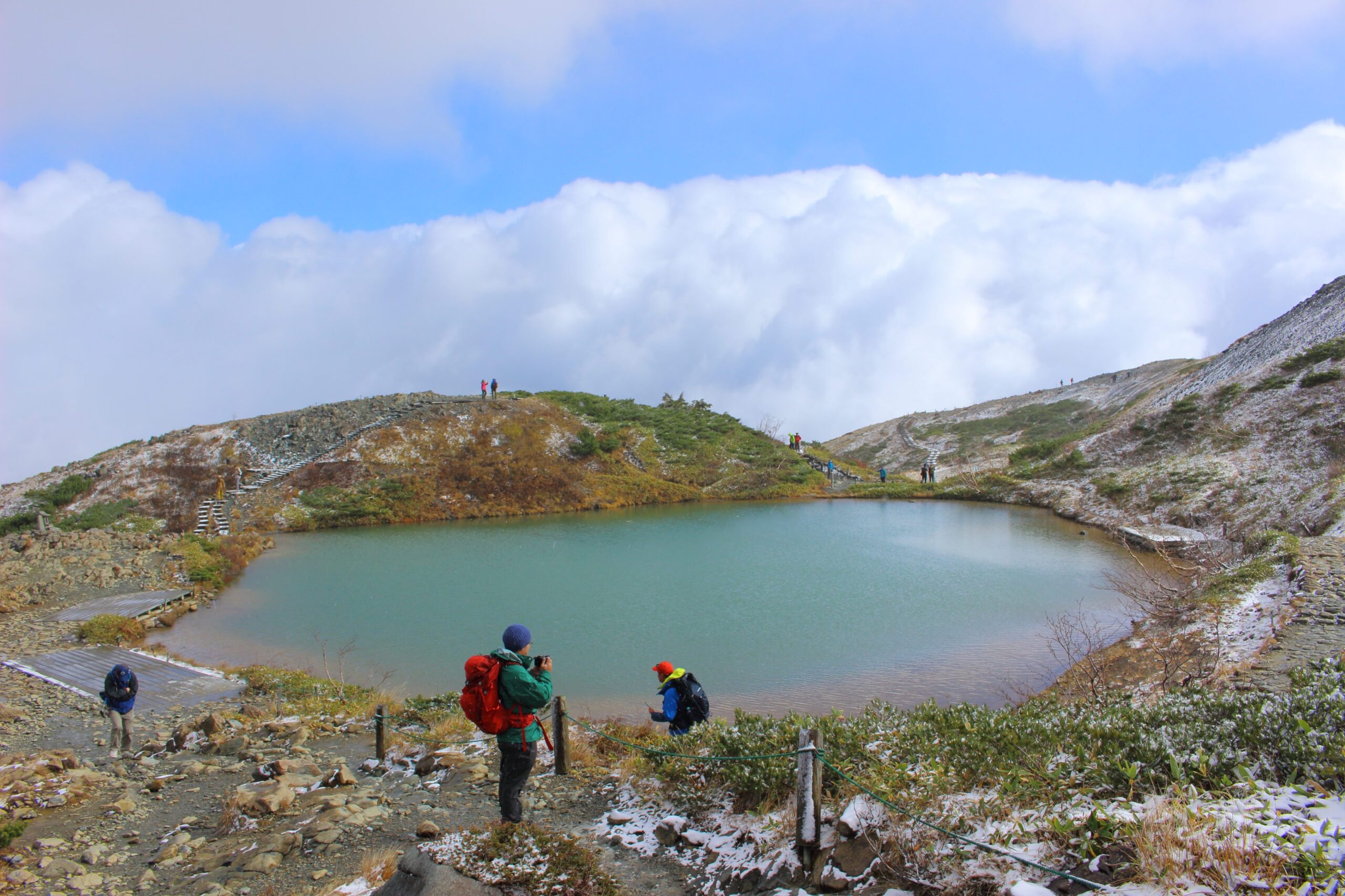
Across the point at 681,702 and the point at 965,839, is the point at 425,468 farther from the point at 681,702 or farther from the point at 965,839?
the point at 965,839

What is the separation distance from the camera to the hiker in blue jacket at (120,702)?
1083cm

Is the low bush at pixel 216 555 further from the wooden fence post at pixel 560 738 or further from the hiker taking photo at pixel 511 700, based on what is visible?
the hiker taking photo at pixel 511 700

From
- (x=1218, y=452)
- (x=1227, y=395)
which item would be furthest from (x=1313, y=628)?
(x=1227, y=395)

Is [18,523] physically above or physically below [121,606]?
above

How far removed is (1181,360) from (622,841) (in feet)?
265

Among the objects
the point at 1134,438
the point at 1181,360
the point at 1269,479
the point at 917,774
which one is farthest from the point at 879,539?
the point at 1181,360

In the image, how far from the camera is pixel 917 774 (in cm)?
611

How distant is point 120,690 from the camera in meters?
10.8

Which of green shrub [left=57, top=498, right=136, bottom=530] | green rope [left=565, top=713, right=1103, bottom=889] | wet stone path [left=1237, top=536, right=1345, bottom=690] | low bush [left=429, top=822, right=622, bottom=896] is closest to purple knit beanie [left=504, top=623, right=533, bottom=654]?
low bush [left=429, top=822, right=622, bottom=896]

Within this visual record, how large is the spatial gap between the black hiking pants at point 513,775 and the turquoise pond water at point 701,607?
6.34m

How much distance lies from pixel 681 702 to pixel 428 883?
4.07 meters

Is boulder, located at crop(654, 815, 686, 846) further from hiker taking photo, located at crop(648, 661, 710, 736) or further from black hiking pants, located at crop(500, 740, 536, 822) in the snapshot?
hiker taking photo, located at crop(648, 661, 710, 736)

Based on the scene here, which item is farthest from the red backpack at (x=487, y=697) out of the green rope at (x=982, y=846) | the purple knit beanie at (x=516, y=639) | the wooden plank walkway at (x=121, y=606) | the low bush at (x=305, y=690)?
the wooden plank walkway at (x=121, y=606)

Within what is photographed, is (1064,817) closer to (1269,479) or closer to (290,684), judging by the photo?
(290,684)
